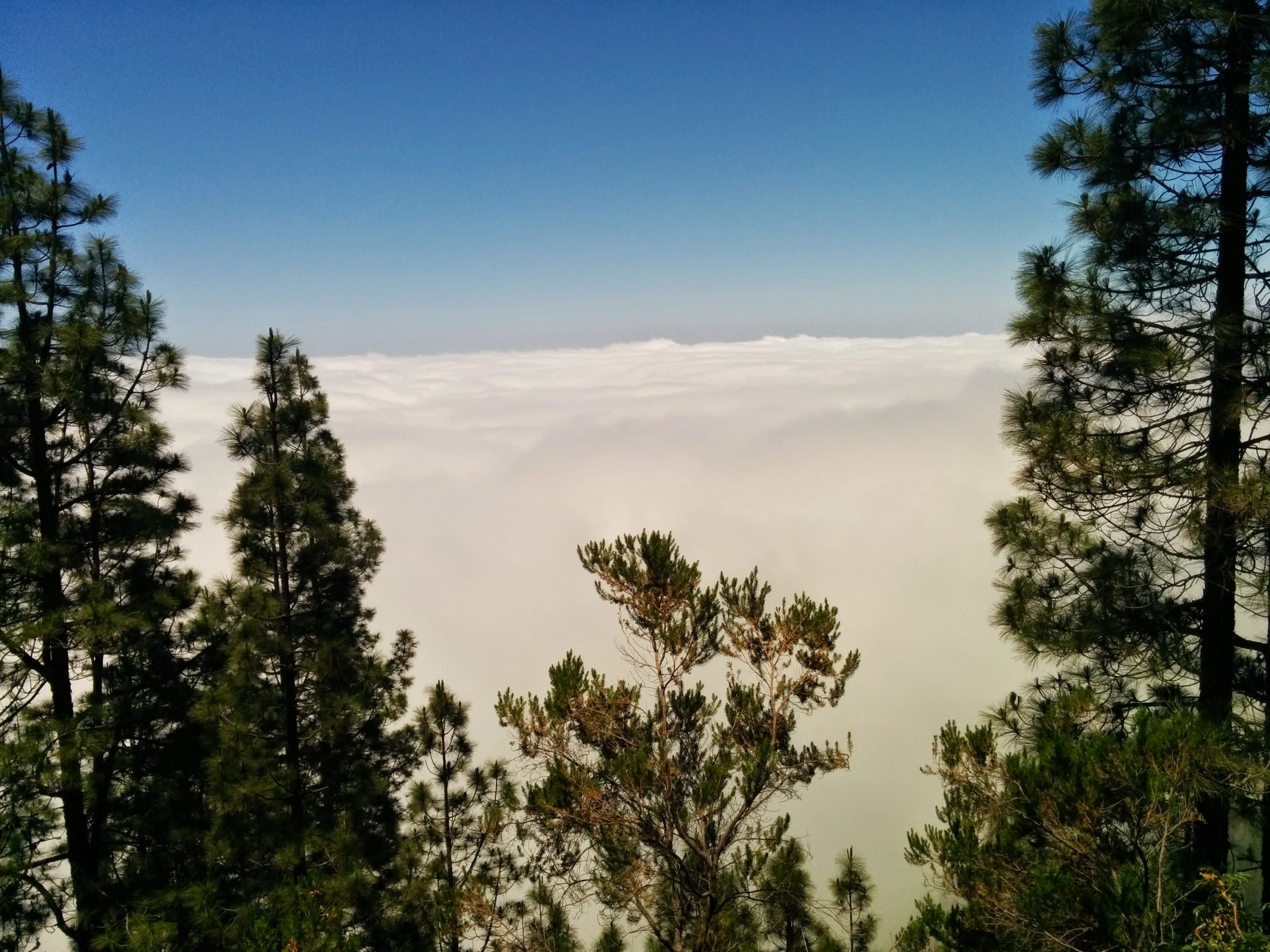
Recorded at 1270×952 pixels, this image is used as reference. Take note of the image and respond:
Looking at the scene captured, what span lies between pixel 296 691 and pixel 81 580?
10.5ft

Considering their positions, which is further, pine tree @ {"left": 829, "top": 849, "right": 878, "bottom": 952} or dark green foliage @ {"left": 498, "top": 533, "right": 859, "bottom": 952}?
pine tree @ {"left": 829, "top": 849, "right": 878, "bottom": 952}

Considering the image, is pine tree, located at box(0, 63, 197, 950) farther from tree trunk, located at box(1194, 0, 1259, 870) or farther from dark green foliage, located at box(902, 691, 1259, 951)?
tree trunk, located at box(1194, 0, 1259, 870)

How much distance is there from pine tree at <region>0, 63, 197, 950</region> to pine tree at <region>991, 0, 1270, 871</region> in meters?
10.1

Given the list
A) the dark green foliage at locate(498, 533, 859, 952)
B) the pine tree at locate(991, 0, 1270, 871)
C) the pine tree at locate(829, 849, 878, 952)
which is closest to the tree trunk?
the pine tree at locate(991, 0, 1270, 871)

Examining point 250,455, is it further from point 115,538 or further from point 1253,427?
point 1253,427

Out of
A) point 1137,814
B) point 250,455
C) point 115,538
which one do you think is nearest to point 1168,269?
point 1137,814

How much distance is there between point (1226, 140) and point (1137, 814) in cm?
587

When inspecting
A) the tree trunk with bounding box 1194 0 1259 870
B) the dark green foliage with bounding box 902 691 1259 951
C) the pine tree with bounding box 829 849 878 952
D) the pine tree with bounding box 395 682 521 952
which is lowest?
the pine tree with bounding box 829 849 878 952

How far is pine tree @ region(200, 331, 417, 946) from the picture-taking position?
8680mm

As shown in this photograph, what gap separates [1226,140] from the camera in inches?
240

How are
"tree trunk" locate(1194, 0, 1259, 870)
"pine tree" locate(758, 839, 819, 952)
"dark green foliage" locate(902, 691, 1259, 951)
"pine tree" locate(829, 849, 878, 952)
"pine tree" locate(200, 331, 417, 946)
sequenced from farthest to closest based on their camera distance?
"pine tree" locate(829, 849, 878, 952)
"pine tree" locate(758, 839, 819, 952)
"pine tree" locate(200, 331, 417, 946)
"tree trunk" locate(1194, 0, 1259, 870)
"dark green foliage" locate(902, 691, 1259, 951)

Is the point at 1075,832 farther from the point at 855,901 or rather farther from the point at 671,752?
the point at 855,901

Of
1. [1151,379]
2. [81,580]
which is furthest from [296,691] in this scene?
[1151,379]

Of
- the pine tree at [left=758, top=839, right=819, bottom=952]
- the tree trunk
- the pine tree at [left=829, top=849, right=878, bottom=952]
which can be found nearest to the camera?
the tree trunk
